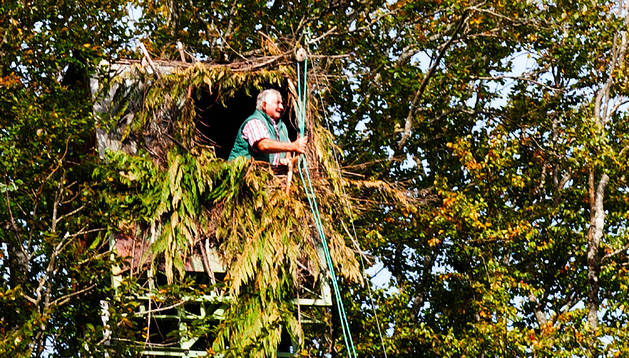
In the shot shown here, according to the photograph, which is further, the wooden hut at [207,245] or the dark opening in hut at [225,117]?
the dark opening in hut at [225,117]

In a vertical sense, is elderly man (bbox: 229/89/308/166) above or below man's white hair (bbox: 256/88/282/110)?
below

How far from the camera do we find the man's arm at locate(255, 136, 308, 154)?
33.4ft

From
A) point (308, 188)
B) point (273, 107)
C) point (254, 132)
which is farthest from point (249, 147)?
point (308, 188)

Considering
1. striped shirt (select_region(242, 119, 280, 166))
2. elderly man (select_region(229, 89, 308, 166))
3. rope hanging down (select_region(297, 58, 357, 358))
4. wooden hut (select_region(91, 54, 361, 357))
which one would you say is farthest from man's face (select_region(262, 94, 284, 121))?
wooden hut (select_region(91, 54, 361, 357))

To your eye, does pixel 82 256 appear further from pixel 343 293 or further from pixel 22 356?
pixel 343 293

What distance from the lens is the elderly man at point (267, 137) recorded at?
34.1 feet

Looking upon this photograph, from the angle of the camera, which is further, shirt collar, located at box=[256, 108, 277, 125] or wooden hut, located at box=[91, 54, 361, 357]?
shirt collar, located at box=[256, 108, 277, 125]

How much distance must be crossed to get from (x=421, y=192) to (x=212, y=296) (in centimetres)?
718

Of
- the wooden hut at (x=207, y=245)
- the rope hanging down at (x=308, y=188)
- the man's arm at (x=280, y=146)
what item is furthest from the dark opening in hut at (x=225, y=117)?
the man's arm at (x=280, y=146)

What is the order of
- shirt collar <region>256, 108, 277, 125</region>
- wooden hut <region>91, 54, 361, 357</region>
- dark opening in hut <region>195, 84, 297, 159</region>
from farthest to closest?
dark opening in hut <region>195, 84, 297, 159</region> < shirt collar <region>256, 108, 277, 125</region> < wooden hut <region>91, 54, 361, 357</region>

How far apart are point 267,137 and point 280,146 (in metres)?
0.33

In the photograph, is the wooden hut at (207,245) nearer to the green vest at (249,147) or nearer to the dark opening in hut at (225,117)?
the green vest at (249,147)

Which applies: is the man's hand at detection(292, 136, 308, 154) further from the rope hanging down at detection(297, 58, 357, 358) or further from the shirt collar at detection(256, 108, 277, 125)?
the shirt collar at detection(256, 108, 277, 125)

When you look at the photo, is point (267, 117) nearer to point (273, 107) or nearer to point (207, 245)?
point (273, 107)
